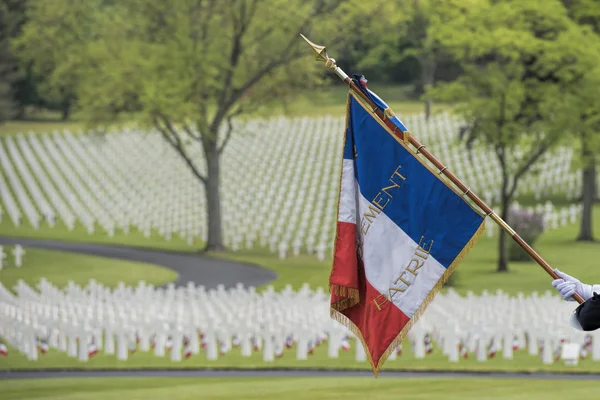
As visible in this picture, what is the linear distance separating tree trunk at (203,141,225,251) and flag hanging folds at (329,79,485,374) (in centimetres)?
3331

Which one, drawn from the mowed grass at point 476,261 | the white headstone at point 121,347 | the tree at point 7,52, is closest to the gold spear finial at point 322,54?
the white headstone at point 121,347

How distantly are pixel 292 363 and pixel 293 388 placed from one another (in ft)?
8.72

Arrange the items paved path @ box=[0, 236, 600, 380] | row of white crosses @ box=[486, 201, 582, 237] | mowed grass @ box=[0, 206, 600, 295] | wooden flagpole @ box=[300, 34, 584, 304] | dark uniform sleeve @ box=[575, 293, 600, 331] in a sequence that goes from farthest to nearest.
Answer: row of white crosses @ box=[486, 201, 582, 237] < mowed grass @ box=[0, 206, 600, 295] < paved path @ box=[0, 236, 600, 380] < wooden flagpole @ box=[300, 34, 584, 304] < dark uniform sleeve @ box=[575, 293, 600, 331]

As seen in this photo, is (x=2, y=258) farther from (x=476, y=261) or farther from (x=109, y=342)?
(x=109, y=342)

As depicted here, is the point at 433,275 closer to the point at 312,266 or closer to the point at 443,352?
the point at 443,352

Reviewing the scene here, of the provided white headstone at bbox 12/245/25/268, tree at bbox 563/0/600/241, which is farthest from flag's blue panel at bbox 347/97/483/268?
white headstone at bbox 12/245/25/268

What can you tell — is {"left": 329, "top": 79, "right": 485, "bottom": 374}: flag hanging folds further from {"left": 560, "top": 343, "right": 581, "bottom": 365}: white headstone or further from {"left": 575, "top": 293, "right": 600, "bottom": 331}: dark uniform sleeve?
{"left": 560, "top": 343, "right": 581, "bottom": 365}: white headstone

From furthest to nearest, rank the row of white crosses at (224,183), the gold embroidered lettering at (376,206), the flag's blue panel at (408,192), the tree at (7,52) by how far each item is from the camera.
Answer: the tree at (7,52) → the row of white crosses at (224,183) → the gold embroidered lettering at (376,206) → the flag's blue panel at (408,192)

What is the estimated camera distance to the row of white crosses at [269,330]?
21812 mm

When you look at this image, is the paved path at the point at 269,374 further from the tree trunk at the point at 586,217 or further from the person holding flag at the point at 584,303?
the tree trunk at the point at 586,217

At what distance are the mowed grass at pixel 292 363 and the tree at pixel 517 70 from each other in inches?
650

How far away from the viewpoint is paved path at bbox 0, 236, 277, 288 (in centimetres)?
3619

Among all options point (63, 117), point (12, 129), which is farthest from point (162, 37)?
point (63, 117)

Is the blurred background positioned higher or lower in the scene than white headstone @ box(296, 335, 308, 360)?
higher
